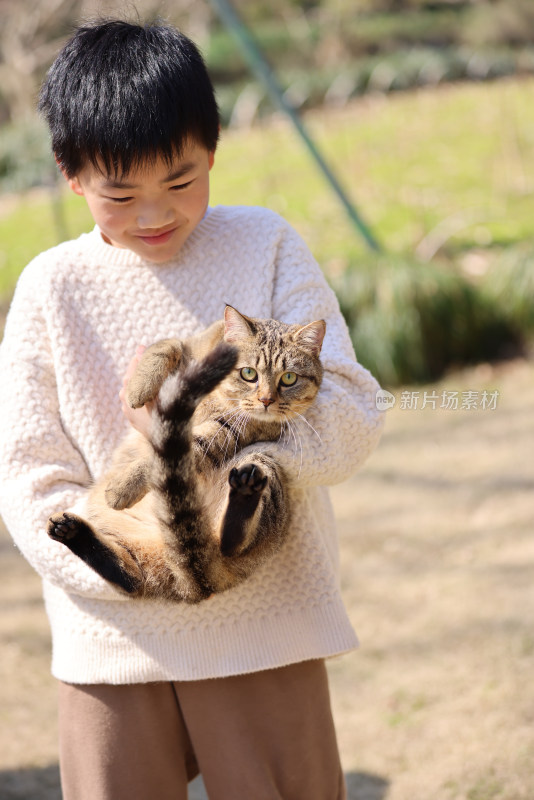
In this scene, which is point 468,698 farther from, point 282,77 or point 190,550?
point 282,77

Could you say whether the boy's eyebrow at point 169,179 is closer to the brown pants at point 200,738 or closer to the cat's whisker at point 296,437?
the cat's whisker at point 296,437

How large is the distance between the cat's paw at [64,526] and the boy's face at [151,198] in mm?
589

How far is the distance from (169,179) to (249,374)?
18.3 inches

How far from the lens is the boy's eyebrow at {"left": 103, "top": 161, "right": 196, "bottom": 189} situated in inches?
66.1

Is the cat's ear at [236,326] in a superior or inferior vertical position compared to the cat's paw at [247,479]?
superior

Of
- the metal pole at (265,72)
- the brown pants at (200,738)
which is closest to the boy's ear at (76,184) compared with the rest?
the brown pants at (200,738)

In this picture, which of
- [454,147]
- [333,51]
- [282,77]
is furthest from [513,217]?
[333,51]

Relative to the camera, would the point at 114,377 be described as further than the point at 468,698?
No

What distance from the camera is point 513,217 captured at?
26.8ft

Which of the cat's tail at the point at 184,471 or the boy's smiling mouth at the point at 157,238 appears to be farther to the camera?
the boy's smiling mouth at the point at 157,238

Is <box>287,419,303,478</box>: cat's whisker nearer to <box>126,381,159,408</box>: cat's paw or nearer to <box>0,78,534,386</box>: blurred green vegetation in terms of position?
<box>126,381,159,408</box>: cat's paw

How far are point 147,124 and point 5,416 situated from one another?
0.67 m

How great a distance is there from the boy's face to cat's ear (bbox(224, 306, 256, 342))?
0.66 ft

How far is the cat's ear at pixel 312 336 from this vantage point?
5.80 feet
